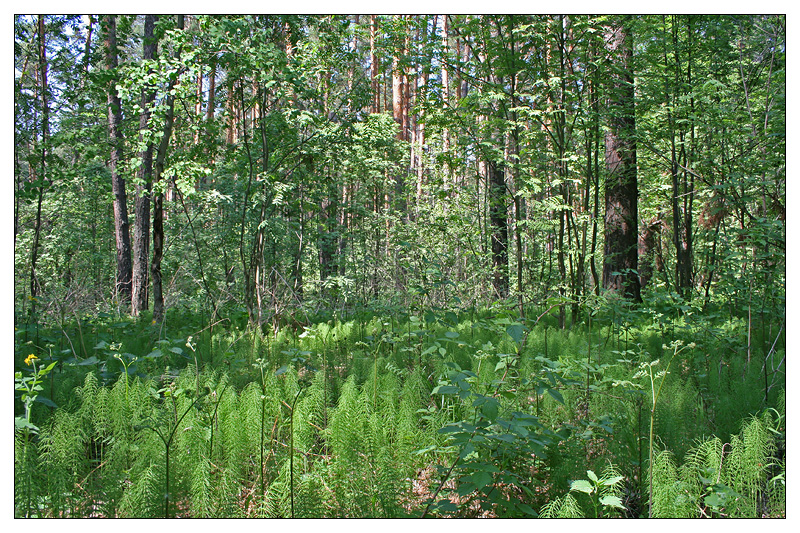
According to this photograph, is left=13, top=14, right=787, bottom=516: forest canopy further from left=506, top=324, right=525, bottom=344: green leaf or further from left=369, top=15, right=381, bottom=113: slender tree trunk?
left=369, top=15, right=381, bottom=113: slender tree trunk

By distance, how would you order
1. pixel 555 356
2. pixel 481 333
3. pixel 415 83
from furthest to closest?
pixel 415 83, pixel 481 333, pixel 555 356

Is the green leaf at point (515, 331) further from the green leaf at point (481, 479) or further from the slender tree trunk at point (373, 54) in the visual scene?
the slender tree trunk at point (373, 54)

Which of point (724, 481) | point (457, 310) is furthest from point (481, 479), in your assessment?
point (457, 310)

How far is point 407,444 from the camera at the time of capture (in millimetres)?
2340

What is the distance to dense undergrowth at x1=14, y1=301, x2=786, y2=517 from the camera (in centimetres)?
189

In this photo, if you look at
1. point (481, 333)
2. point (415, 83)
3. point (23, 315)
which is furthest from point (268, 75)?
point (415, 83)

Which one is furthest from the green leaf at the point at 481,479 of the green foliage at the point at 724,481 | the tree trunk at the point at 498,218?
the tree trunk at the point at 498,218

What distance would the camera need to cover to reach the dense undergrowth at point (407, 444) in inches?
74.5

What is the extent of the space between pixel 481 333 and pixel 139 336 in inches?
149

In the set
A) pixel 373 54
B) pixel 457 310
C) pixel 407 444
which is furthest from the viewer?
pixel 457 310

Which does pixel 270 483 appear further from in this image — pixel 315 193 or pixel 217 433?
pixel 315 193

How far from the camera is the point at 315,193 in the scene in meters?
9.12

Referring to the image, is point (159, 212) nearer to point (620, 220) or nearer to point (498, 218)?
point (498, 218)

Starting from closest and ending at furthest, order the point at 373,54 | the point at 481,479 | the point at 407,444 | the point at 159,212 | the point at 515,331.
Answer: the point at 481,479, the point at 515,331, the point at 407,444, the point at 159,212, the point at 373,54
